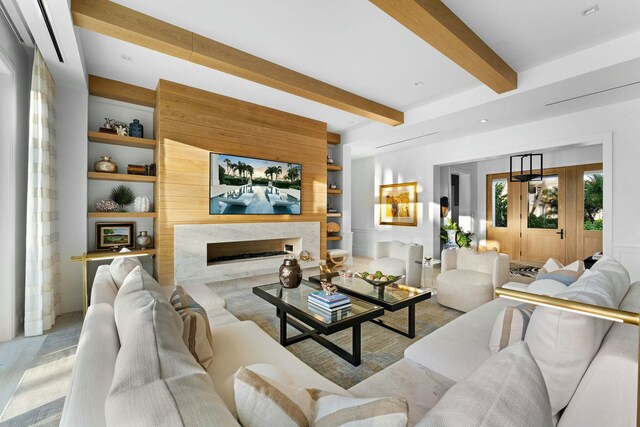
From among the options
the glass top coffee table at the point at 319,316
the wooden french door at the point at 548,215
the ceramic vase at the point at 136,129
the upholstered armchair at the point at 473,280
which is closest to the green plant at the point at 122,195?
the ceramic vase at the point at 136,129

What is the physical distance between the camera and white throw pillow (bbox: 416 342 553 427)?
57 centimetres

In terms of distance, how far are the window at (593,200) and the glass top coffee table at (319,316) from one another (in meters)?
5.78

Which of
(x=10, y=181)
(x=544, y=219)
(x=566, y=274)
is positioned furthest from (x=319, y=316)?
(x=544, y=219)

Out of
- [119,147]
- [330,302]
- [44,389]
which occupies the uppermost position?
[119,147]

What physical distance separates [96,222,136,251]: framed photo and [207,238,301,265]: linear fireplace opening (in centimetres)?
107

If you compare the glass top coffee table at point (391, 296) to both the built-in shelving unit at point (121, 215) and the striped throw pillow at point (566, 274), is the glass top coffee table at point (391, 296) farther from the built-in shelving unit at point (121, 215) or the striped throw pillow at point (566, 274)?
the built-in shelving unit at point (121, 215)

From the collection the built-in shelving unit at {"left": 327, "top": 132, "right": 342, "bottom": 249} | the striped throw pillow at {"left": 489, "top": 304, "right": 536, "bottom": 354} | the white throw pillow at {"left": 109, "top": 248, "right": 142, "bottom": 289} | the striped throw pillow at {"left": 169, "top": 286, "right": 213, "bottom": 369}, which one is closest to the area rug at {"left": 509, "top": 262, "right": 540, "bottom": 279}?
the built-in shelving unit at {"left": 327, "top": 132, "right": 342, "bottom": 249}

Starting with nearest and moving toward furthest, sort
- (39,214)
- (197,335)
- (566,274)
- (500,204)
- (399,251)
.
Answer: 1. (197,335)
2. (566,274)
3. (39,214)
4. (399,251)
5. (500,204)

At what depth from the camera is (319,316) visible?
6.89ft

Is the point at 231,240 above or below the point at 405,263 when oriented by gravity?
above

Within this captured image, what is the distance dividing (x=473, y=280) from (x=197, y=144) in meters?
3.99

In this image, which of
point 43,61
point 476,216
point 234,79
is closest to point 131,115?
point 43,61

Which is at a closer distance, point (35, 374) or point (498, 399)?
point (498, 399)

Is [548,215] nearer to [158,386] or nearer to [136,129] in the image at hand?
[158,386]
